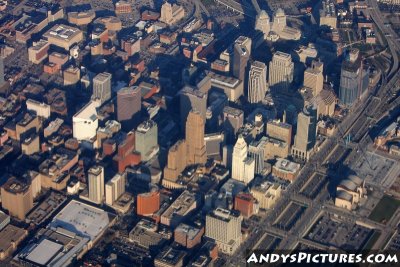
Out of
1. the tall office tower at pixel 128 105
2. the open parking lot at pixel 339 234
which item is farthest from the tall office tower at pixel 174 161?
the open parking lot at pixel 339 234

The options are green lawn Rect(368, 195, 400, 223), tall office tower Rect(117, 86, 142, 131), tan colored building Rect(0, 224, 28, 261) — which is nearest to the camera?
tan colored building Rect(0, 224, 28, 261)

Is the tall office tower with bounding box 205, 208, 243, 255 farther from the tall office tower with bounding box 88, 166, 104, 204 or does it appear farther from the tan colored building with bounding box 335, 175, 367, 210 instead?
the tall office tower with bounding box 88, 166, 104, 204

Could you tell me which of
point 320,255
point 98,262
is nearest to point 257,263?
point 320,255

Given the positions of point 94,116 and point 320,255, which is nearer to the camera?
point 320,255

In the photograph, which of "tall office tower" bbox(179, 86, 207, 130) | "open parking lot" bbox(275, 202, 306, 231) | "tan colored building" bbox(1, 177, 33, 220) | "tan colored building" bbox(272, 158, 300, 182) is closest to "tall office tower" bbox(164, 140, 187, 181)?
"tall office tower" bbox(179, 86, 207, 130)

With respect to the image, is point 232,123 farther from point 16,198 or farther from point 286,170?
point 16,198

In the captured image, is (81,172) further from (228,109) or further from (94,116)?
(228,109)
